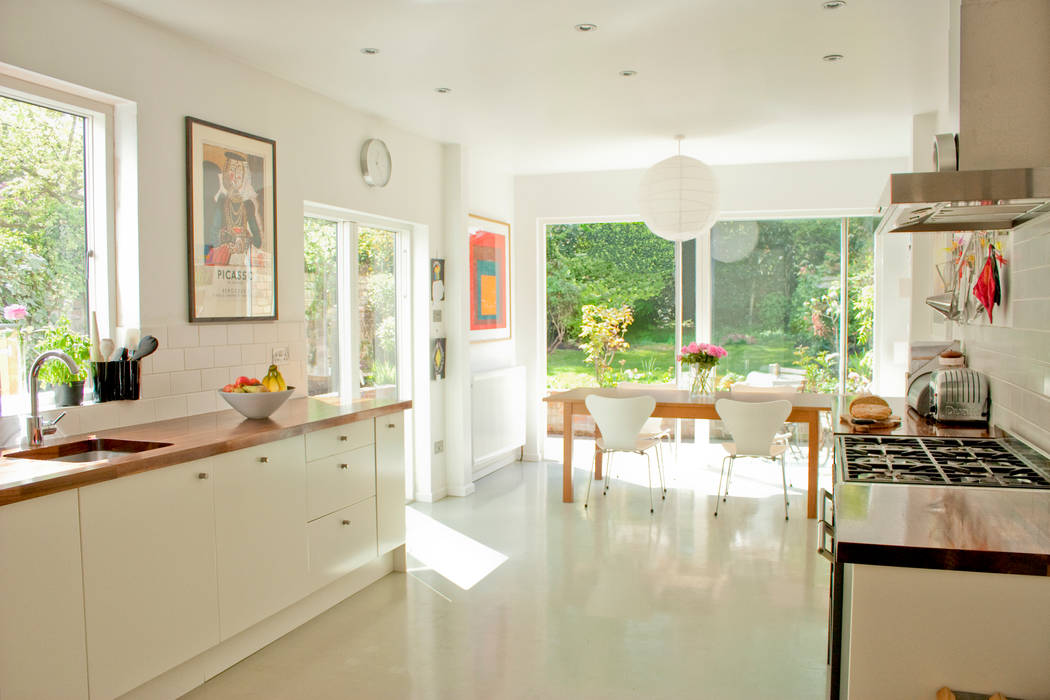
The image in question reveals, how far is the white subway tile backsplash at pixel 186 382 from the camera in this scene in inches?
135

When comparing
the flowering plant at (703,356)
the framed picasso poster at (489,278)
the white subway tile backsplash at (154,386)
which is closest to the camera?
the white subway tile backsplash at (154,386)

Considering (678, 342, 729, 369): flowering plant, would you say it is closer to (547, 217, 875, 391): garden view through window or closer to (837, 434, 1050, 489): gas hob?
(547, 217, 875, 391): garden view through window

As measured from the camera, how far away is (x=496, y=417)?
6551 mm

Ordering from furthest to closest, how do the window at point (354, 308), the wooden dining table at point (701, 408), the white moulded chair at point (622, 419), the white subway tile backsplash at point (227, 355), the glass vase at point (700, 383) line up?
the glass vase at point (700, 383) → the white moulded chair at point (622, 419) → the wooden dining table at point (701, 408) → the window at point (354, 308) → the white subway tile backsplash at point (227, 355)

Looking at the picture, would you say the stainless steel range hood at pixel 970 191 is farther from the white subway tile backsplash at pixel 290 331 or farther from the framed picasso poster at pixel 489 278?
the framed picasso poster at pixel 489 278

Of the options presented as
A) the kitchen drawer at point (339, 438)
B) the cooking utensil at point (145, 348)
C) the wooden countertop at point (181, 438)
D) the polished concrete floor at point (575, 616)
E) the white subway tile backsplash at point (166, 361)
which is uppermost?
the cooking utensil at point (145, 348)

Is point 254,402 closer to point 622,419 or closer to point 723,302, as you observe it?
point 622,419

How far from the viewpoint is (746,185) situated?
→ 6.66 m

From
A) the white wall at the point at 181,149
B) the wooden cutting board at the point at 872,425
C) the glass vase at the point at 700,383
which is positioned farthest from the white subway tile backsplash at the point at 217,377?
the glass vase at the point at 700,383

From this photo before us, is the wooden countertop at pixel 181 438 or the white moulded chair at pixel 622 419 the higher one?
the wooden countertop at pixel 181 438

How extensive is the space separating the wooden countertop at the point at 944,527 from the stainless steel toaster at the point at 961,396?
52.1 inches

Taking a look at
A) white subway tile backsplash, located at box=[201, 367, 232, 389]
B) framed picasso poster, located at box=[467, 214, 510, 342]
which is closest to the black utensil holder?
white subway tile backsplash, located at box=[201, 367, 232, 389]

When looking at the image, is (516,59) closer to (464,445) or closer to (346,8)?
(346,8)

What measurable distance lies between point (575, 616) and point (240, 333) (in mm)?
2074
